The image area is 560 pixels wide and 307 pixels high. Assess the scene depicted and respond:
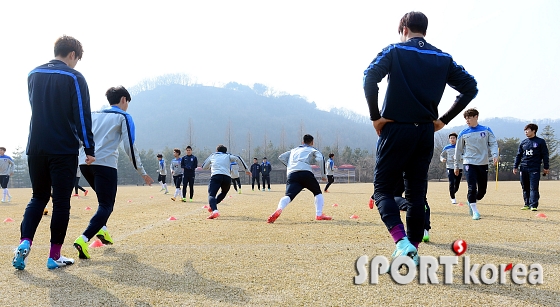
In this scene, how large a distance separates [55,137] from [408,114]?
3.29 m

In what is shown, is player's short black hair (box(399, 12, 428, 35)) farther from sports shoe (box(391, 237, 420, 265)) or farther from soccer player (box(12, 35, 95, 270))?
soccer player (box(12, 35, 95, 270))

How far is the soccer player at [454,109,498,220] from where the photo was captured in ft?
23.4

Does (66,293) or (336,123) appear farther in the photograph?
(336,123)

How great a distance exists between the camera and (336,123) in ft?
629

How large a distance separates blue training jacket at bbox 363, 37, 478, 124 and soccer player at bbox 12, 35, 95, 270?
2783 mm

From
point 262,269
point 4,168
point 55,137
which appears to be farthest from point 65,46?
point 4,168

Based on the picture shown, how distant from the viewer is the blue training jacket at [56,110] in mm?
3561

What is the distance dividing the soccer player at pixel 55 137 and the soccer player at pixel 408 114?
2.79 metres

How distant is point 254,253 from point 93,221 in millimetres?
1894

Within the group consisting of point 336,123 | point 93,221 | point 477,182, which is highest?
point 336,123

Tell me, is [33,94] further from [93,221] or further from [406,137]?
[406,137]

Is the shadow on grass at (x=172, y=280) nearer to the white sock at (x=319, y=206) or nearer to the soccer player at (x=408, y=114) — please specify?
the soccer player at (x=408, y=114)

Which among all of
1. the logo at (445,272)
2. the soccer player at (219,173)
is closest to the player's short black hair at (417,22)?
the logo at (445,272)

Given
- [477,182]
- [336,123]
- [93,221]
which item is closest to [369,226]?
[477,182]
